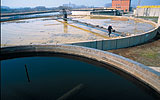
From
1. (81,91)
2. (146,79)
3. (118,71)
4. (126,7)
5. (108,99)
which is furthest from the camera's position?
(126,7)

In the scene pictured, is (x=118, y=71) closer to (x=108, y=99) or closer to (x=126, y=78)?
(x=126, y=78)

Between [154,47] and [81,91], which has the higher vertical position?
[154,47]

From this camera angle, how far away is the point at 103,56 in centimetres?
1004

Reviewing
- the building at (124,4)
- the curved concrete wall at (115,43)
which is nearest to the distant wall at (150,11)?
the curved concrete wall at (115,43)

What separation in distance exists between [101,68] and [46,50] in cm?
614

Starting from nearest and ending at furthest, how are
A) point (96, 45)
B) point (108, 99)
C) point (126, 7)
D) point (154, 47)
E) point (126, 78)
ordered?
point (108, 99), point (126, 78), point (96, 45), point (154, 47), point (126, 7)

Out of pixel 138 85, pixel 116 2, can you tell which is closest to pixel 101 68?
pixel 138 85

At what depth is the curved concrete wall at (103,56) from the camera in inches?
278

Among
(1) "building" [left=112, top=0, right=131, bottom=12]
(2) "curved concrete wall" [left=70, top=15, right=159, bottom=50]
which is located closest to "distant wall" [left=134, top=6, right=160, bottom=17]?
(2) "curved concrete wall" [left=70, top=15, right=159, bottom=50]

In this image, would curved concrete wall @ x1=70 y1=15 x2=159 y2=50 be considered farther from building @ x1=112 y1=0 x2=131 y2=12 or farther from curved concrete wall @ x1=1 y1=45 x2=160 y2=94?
building @ x1=112 y1=0 x2=131 y2=12

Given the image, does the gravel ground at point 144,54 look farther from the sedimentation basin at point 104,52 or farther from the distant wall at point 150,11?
the distant wall at point 150,11

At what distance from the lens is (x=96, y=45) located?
13.5 m

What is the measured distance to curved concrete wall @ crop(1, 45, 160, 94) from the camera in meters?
7.05

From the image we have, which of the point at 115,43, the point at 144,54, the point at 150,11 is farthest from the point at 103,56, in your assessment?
the point at 150,11
